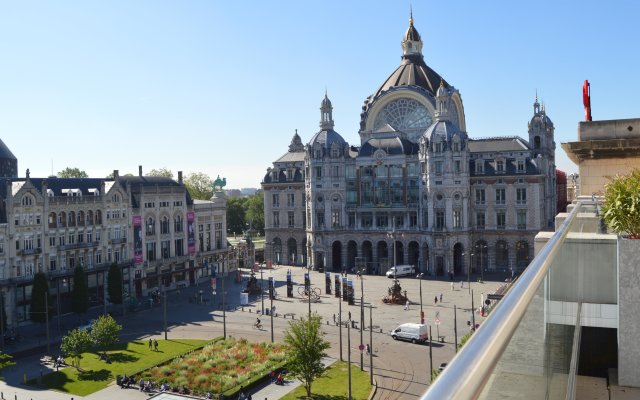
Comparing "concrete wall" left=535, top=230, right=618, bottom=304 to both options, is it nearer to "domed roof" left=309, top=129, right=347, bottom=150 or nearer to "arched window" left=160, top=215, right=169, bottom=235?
"arched window" left=160, top=215, right=169, bottom=235

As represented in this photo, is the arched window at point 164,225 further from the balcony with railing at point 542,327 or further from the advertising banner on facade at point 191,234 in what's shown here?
the balcony with railing at point 542,327

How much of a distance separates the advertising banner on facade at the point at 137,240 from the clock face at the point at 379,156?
123 feet

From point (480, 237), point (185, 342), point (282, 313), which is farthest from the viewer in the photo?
point (480, 237)

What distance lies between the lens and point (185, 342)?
54.6 metres

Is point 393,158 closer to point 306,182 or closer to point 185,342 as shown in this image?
point 306,182

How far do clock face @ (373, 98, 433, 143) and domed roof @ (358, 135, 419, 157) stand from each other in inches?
207

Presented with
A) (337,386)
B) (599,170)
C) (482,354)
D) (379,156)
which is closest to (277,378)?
(337,386)

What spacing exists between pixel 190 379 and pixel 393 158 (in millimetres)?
58870

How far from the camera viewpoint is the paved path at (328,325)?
140ft

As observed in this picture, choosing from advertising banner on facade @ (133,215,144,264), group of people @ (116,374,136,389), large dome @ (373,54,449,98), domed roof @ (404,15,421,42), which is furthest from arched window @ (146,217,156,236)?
domed roof @ (404,15,421,42)

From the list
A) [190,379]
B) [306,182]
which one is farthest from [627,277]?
[306,182]

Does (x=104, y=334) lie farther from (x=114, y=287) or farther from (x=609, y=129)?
(x=609, y=129)

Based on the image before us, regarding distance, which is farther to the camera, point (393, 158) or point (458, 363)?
point (393, 158)

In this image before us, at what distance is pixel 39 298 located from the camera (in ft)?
206
